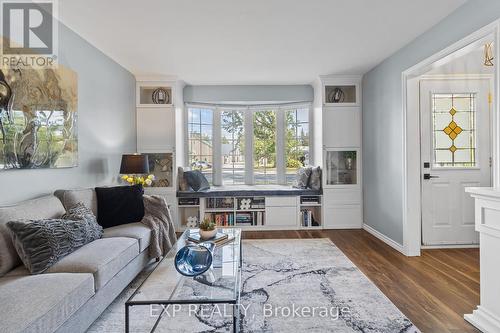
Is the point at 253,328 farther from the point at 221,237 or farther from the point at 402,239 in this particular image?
the point at 402,239

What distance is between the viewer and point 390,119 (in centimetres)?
400

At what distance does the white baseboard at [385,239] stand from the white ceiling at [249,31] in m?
2.49

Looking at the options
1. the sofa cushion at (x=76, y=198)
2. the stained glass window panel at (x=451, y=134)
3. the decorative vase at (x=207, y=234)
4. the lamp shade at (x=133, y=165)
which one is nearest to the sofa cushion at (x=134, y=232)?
the sofa cushion at (x=76, y=198)

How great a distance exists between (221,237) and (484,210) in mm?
2086

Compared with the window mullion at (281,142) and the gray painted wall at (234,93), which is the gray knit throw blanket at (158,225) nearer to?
the gray painted wall at (234,93)

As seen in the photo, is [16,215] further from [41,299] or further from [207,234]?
[207,234]

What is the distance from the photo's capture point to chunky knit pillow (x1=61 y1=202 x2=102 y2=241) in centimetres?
247

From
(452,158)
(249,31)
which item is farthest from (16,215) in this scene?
(452,158)

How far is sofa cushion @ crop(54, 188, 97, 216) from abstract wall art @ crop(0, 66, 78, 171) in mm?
287

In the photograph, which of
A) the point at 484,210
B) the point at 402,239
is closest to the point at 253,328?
the point at 484,210

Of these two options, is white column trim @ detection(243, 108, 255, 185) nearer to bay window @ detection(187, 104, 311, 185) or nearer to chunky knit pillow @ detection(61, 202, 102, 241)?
bay window @ detection(187, 104, 311, 185)

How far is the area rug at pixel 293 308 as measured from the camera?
2098mm

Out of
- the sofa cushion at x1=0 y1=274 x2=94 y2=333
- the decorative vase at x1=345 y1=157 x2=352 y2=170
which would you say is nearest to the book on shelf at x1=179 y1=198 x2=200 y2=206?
the decorative vase at x1=345 y1=157 x2=352 y2=170

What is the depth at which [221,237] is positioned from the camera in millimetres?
2789
